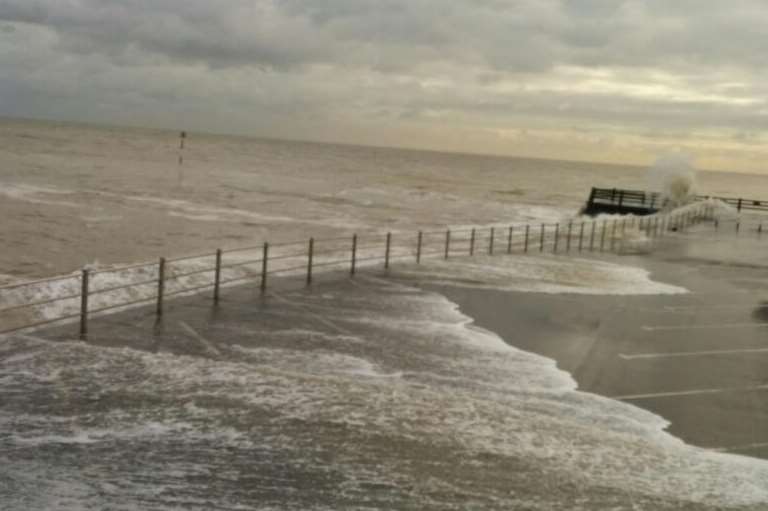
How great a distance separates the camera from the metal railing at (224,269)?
1326 cm

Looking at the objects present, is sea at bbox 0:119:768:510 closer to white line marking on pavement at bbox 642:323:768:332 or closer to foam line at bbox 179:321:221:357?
foam line at bbox 179:321:221:357

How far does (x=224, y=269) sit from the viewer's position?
2139cm

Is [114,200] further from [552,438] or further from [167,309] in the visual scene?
[552,438]

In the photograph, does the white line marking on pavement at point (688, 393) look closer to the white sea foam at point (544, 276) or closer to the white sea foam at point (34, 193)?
the white sea foam at point (544, 276)

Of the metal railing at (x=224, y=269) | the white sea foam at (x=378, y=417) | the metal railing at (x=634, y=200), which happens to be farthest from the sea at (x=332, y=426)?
the metal railing at (x=634, y=200)

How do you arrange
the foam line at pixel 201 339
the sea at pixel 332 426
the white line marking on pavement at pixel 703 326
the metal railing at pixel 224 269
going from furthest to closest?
the white line marking on pavement at pixel 703 326 < the metal railing at pixel 224 269 < the foam line at pixel 201 339 < the sea at pixel 332 426

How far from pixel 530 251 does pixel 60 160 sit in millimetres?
81192

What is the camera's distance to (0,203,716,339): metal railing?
13.3m

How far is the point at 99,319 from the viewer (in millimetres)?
12758

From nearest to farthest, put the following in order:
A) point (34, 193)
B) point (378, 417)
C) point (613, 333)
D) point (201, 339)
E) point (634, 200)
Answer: point (378, 417) → point (201, 339) → point (613, 333) → point (34, 193) → point (634, 200)

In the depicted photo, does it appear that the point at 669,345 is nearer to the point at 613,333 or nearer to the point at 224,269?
the point at 613,333

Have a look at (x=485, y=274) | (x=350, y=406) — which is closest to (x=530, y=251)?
(x=485, y=274)

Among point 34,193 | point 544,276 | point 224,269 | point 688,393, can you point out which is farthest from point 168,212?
point 688,393

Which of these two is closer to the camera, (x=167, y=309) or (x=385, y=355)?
(x=385, y=355)
